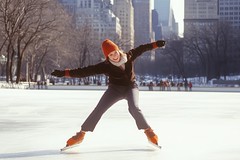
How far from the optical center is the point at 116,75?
6234 mm

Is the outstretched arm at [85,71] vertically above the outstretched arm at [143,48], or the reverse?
the outstretched arm at [143,48]

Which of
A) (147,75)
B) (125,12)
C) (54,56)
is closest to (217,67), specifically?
(54,56)

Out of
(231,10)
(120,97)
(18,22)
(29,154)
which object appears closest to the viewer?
(29,154)

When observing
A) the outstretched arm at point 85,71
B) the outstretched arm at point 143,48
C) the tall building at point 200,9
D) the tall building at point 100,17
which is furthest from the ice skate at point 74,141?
the tall building at point 200,9

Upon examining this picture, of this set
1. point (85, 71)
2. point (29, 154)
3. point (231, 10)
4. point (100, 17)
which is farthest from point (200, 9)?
point (29, 154)

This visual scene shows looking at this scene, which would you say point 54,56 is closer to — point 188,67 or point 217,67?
point 217,67

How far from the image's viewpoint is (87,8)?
126 metres

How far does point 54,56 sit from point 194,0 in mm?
74336

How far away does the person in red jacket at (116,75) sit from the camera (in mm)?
6137

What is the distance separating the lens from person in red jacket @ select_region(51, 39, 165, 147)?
614 cm

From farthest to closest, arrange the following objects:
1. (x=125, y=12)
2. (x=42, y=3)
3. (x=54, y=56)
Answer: (x=125, y=12) < (x=54, y=56) < (x=42, y=3)

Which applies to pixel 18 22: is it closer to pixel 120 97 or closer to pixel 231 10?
pixel 120 97

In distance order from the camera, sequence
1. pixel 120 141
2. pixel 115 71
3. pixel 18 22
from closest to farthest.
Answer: pixel 115 71 < pixel 120 141 < pixel 18 22

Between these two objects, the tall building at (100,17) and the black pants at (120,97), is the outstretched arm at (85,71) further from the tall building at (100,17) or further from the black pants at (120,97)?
A: the tall building at (100,17)
